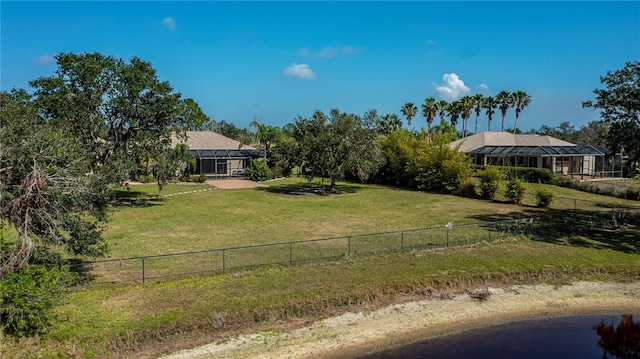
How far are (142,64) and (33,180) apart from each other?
78.7ft

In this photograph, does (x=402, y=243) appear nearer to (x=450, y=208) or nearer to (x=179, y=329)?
(x=179, y=329)

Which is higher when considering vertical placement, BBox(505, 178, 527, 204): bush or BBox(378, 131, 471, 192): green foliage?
BBox(378, 131, 471, 192): green foliage

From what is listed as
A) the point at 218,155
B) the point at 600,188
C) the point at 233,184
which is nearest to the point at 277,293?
the point at 233,184

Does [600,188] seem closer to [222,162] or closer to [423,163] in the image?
[423,163]

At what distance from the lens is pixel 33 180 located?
1338cm

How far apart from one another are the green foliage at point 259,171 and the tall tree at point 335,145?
1251 cm

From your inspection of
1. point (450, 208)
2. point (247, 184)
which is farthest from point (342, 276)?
point (247, 184)

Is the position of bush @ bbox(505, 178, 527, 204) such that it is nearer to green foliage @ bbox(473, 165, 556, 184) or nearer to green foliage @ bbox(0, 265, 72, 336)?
green foliage @ bbox(473, 165, 556, 184)

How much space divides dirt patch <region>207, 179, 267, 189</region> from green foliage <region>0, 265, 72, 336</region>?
36.8 metres

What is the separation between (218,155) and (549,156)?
41181 millimetres

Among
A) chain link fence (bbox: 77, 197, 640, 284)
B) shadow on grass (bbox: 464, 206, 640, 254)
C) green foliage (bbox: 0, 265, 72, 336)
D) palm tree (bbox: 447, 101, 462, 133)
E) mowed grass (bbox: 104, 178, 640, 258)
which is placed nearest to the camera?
green foliage (bbox: 0, 265, 72, 336)

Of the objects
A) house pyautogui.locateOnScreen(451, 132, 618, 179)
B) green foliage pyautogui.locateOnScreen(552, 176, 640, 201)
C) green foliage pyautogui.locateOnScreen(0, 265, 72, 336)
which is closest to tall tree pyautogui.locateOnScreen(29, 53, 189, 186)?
green foliage pyautogui.locateOnScreen(0, 265, 72, 336)

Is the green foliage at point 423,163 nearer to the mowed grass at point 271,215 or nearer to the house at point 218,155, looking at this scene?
the mowed grass at point 271,215

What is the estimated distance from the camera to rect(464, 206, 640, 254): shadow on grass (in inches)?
1007
